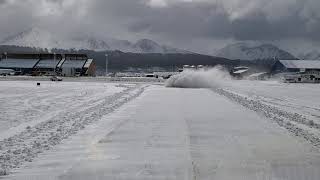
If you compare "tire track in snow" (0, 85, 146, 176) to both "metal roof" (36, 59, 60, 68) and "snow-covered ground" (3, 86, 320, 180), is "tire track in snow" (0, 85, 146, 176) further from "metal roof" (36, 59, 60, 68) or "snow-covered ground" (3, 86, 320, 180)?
"metal roof" (36, 59, 60, 68)

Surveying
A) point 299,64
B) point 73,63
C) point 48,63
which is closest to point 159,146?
point 73,63

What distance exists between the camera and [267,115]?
22.7 m

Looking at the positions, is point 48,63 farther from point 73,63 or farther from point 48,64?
point 73,63

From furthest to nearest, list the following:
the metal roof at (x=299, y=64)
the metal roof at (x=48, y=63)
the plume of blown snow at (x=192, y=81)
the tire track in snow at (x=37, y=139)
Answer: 1. the metal roof at (x=48, y=63)
2. the metal roof at (x=299, y=64)
3. the plume of blown snow at (x=192, y=81)
4. the tire track in snow at (x=37, y=139)

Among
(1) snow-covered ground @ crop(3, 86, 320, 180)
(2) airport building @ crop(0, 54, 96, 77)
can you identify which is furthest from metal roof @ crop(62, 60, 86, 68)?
(1) snow-covered ground @ crop(3, 86, 320, 180)

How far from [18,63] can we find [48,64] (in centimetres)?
887

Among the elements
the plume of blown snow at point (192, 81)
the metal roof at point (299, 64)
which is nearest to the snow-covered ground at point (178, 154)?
the plume of blown snow at point (192, 81)

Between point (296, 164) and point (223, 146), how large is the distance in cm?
272

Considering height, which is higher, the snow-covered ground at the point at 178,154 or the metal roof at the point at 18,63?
the metal roof at the point at 18,63

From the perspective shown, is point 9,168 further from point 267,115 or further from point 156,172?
point 267,115

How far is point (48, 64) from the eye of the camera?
152 m

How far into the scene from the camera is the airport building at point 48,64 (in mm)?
145125

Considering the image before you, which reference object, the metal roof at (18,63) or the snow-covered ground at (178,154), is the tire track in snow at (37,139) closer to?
the snow-covered ground at (178,154)

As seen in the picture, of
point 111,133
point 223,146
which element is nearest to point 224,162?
point 223,146
